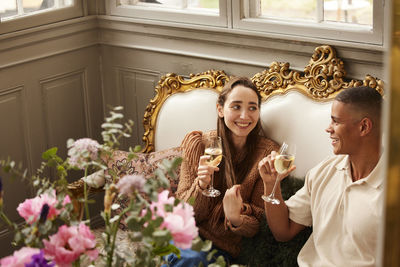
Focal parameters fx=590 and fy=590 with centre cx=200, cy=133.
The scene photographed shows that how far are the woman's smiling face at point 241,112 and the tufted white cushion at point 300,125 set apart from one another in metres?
0.09

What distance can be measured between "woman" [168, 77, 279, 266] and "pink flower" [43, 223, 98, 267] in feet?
3.53

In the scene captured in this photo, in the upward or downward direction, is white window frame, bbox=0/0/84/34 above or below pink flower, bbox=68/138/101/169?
above

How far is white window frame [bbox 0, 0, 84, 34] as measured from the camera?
2.90 meters

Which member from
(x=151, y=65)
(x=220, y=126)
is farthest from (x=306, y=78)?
(x=151, y=65)

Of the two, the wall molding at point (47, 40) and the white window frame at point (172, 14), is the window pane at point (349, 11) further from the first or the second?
the wall molding at point (47, 40)

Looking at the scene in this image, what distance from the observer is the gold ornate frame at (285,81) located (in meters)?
2.37

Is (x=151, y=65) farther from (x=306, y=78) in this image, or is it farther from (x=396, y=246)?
(x=396, y=246)

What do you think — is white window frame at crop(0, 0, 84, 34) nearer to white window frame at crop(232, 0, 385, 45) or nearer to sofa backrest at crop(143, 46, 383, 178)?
sofa backrest at crop(143, 46, 383, 178)

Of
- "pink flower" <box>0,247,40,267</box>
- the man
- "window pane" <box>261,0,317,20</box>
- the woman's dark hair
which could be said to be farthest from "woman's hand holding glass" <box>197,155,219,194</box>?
"pink flower" <box>0,247,40,267</box>

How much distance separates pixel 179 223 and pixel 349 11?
1.60m

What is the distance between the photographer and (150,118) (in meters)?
2.92

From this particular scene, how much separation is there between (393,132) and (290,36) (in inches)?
92.4

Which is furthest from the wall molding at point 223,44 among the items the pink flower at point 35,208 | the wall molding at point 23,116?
the pink flower at point 35,208

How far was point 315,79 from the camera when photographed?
2418 mm
